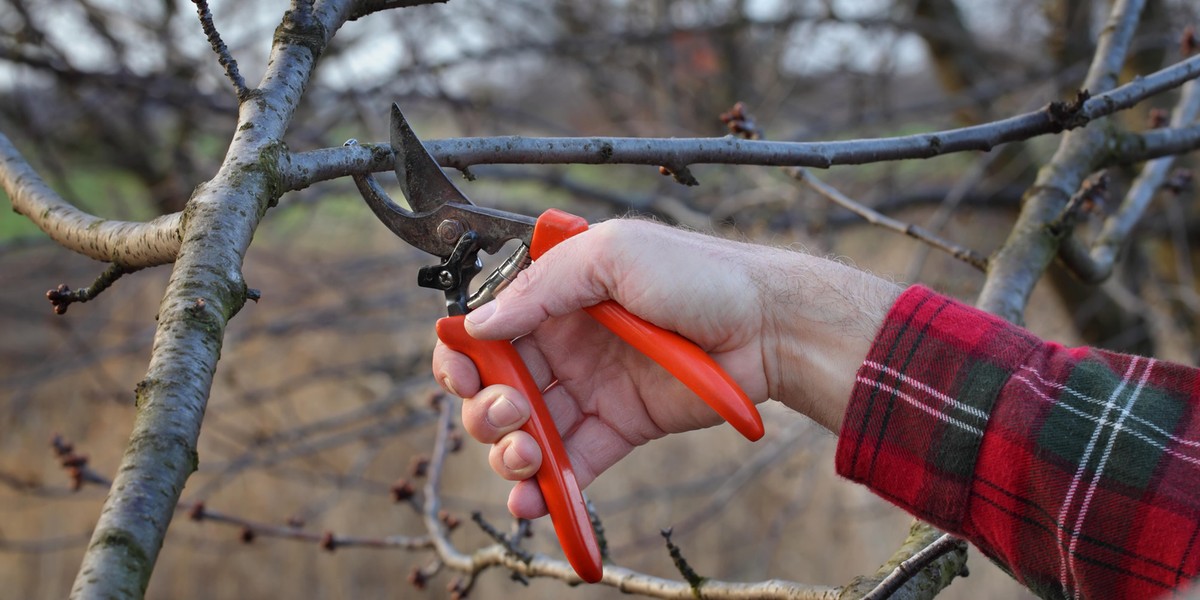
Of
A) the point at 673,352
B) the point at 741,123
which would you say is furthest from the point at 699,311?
the point at 741,123

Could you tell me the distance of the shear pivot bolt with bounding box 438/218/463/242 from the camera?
67.0 inches

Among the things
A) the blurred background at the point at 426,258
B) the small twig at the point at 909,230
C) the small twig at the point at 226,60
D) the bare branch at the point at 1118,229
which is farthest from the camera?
the blurred background at the point at 426,258

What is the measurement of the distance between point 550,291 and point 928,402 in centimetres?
66

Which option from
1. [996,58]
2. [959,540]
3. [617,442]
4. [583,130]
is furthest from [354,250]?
[959,540]

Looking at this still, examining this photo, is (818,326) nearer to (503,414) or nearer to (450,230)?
(503,414)

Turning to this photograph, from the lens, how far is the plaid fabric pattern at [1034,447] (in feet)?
4.23

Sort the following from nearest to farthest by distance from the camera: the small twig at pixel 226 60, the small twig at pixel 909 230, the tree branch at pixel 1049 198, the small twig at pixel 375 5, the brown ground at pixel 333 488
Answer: the small twig at pixel 226 60, the small twig at pixel 375 5, the tree branch at pixel 1049 198, the small twig at pixel 909 230, the brown ground at pixel 333 488

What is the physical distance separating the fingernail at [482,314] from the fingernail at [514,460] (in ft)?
0.77

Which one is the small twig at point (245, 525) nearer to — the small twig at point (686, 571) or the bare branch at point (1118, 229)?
the small twig at point (686, 571)

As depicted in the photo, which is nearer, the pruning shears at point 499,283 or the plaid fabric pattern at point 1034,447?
the plaid fabric pattern at point 1034,447

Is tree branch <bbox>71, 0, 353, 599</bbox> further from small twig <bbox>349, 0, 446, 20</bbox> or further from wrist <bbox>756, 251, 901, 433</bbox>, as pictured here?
wrist <bbox>756, 251, 901, 433</bbox>

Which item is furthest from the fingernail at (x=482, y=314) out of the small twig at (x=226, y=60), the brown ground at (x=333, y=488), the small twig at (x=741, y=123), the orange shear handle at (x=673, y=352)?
the brown ground at (x=333, y=488)

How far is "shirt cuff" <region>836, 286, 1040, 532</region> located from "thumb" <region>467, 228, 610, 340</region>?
0.49m

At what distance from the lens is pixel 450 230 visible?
→ 1.71 meters
